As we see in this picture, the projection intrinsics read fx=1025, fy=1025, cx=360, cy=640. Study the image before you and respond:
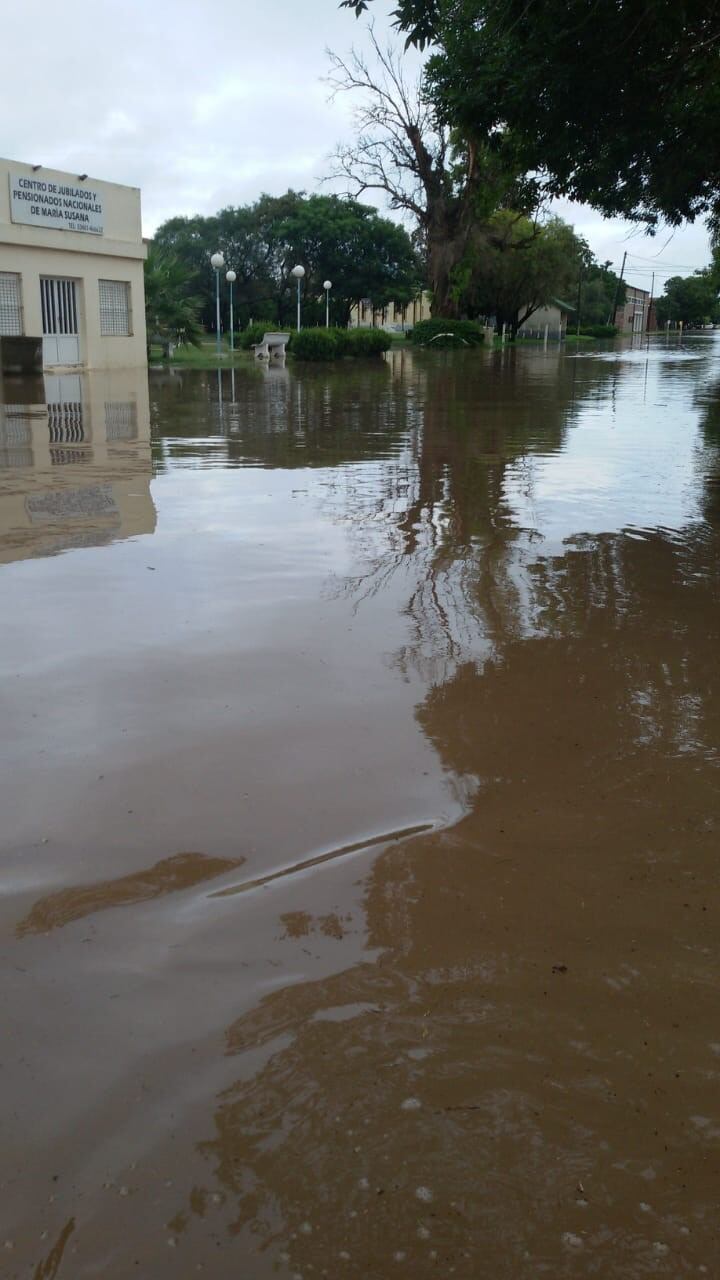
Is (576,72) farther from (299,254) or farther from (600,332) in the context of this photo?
(600,332)

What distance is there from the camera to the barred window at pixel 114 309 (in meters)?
30.3

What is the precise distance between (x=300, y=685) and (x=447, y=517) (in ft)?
11.9

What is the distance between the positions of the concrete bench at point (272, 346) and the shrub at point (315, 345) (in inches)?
24.5

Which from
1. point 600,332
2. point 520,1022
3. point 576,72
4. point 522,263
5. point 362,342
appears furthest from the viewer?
point 600,332

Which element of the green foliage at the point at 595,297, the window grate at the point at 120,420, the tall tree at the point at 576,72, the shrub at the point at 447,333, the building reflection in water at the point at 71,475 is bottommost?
the building reflection in water at the point at 71,475

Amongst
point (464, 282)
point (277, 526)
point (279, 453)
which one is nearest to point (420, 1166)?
point (277, 526)

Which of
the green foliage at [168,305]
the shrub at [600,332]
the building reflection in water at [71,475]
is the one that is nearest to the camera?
the building reflection in water at [71,475]

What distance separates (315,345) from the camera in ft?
127

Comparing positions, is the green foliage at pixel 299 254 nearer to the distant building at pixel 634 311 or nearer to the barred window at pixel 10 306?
the barred window at pixel 10 306

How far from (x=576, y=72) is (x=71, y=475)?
5.53 m

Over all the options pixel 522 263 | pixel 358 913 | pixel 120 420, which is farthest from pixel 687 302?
pixel 358 913

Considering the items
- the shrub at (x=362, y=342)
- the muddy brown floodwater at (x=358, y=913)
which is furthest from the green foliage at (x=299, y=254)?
the muddy brown floodwater at (x=358, y=913)

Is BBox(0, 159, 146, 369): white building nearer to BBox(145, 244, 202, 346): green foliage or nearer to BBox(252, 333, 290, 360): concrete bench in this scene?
BBox(145, 244, 202, 346): green foliage

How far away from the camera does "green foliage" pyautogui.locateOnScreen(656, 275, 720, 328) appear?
148500 mm
